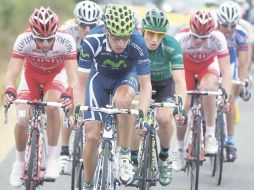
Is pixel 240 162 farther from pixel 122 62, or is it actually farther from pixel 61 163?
pixel 122 62

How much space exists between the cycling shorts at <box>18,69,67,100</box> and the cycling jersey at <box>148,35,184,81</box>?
98cm

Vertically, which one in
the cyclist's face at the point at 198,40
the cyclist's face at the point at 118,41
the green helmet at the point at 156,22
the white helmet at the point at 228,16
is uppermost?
the white helmet at the point at 228,16

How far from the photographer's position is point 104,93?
401 inches

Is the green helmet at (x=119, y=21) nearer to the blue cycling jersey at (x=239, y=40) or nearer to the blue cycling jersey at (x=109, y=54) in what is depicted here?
the blue cycling jersey at (x=109, y=54)

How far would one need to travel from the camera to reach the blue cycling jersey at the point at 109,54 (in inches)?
384

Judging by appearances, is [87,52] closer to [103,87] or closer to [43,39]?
[103,87]

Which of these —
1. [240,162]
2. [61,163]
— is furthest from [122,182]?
[240,162]

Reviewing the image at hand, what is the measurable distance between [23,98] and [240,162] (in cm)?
436

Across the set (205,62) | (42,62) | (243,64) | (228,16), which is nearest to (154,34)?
(42,62)

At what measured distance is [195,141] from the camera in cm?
1179

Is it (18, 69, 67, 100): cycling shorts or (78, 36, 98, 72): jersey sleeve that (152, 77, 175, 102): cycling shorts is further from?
(78, 36, 98, 72): jersey sleeve

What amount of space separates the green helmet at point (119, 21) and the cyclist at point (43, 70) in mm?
1185

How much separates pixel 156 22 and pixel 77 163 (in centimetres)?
169

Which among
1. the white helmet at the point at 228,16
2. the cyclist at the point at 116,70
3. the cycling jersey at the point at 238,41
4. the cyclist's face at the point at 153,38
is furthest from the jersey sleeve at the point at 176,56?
the cycling jersey at the point at 238,41
